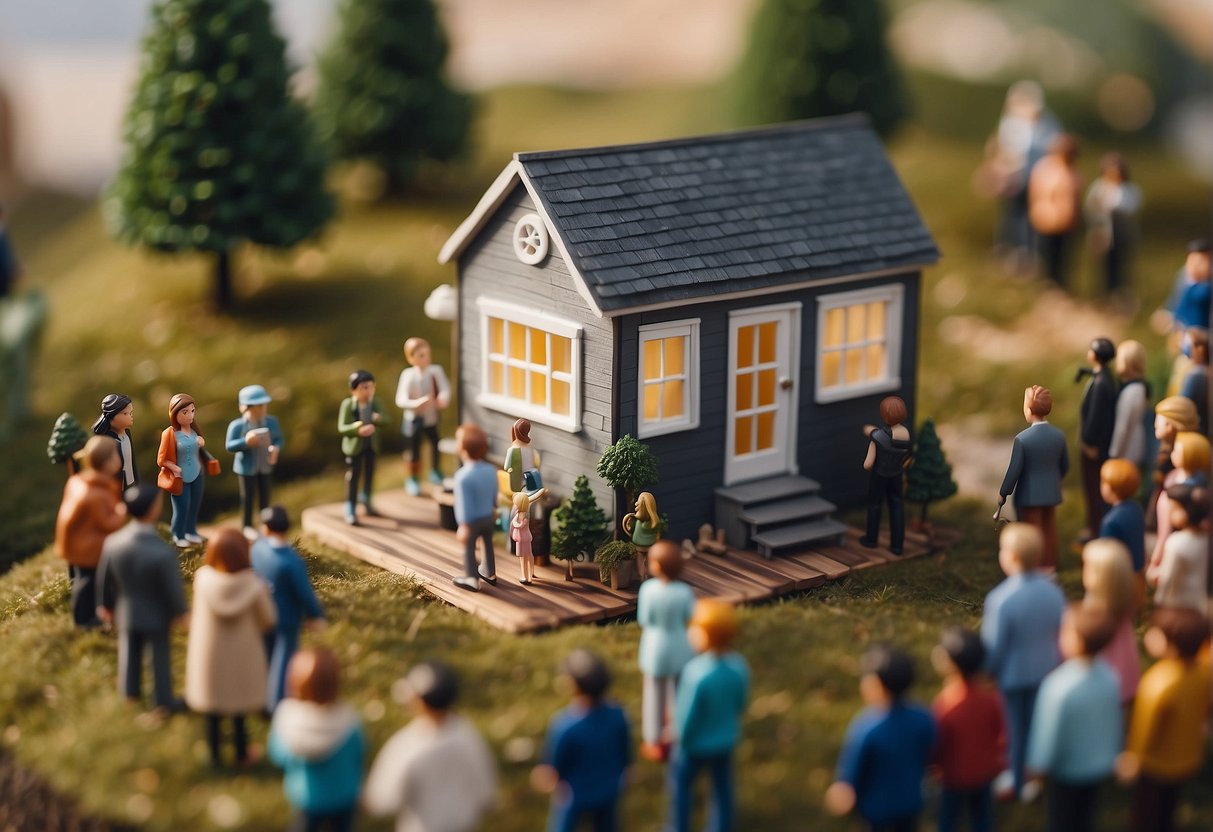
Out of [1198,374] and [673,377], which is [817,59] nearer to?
[1198,374]

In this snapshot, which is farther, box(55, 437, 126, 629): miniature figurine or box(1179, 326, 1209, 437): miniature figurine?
box(1179, 326, 1209, 437): miniature figurine

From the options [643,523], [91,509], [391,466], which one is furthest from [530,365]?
[91,509]

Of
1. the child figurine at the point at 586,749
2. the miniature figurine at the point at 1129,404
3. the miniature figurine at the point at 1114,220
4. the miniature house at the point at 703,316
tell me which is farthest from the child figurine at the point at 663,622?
the miniature figurine at the point at 1114,220

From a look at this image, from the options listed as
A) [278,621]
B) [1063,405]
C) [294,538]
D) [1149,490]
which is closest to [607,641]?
[278,621]

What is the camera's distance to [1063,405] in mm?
18672

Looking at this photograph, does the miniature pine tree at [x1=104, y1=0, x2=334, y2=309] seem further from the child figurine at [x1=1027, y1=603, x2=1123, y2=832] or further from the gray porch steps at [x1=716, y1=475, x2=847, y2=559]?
the child figurine at [x1=1027, y1=603, x2=1123, y2=832]

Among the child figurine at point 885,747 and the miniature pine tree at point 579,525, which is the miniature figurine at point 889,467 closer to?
the miniature pine tree at point 579,525

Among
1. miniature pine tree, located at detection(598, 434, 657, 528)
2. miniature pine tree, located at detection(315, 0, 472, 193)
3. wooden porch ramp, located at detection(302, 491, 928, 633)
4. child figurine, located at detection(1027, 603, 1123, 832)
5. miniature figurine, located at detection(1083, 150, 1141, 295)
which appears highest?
miniature pine tree, located at detection(315, 0, 472, 193)

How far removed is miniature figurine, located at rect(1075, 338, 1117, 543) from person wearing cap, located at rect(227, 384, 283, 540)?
25.4 ft

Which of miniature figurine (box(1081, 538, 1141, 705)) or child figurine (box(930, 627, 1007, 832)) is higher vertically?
miniature figurine (box(1081, 538, 1141, 705))

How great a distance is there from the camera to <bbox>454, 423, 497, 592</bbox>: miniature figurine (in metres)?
11.9

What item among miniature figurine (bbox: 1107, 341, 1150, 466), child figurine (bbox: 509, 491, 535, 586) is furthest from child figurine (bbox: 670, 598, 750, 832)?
miniature figurine (bbox: 1107, 341, 1150, 466)

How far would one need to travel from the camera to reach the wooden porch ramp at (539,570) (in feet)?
41.1

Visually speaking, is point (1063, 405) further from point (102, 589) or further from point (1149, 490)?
point (102, 589)
